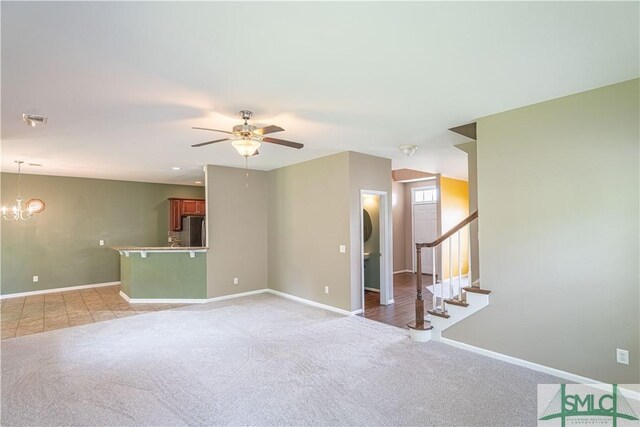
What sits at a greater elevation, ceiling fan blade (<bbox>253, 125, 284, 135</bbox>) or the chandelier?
ceiling fan blade (<bbox>253, 125, 284, 135</bbox>)

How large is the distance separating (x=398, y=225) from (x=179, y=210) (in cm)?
574

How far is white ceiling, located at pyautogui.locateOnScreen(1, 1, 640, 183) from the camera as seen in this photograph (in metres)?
1.77

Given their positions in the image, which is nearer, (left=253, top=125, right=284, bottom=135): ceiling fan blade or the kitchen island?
(left=253, top=125, right=284, bottom=135): ceiling fan blade

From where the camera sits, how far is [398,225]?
8953mm

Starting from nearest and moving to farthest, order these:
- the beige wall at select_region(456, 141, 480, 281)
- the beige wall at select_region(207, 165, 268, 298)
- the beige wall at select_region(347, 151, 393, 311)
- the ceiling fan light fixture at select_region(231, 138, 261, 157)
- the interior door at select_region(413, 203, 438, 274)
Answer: the ceiling fan light fixture at select_region(231, 138, 261, 157) → the beige wall at select_region(456, 141, 480, 281) → the beige wall at select_region(347, 151, 393, 311) → the beige wall at select_region(207, 165, 268, 298) → the interior door at select_region(413, 203, 438, 274)

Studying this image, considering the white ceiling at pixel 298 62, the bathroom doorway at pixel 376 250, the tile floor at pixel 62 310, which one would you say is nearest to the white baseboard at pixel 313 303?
the bathroom doorway at pixel 376 250

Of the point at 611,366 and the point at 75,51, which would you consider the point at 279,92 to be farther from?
the point at 611,366

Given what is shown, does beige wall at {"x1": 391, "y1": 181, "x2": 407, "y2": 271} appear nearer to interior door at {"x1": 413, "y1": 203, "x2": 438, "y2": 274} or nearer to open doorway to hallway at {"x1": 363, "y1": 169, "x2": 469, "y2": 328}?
open doorway to hallway at {"x1": 363, "y1": 169, "x2": 469, "y2": 328}

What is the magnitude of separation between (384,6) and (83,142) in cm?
432

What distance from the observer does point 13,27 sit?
1.83m

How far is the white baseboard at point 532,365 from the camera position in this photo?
9.21 feet

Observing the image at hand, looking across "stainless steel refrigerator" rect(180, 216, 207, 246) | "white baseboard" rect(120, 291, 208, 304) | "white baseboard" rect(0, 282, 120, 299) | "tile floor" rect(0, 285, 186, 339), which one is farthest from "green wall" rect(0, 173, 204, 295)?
"white baseboard" rect(120, 291, 208, 304)

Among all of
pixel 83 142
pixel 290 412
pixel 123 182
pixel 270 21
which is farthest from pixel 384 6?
pixel 123 182

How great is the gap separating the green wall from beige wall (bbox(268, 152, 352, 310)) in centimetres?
358
